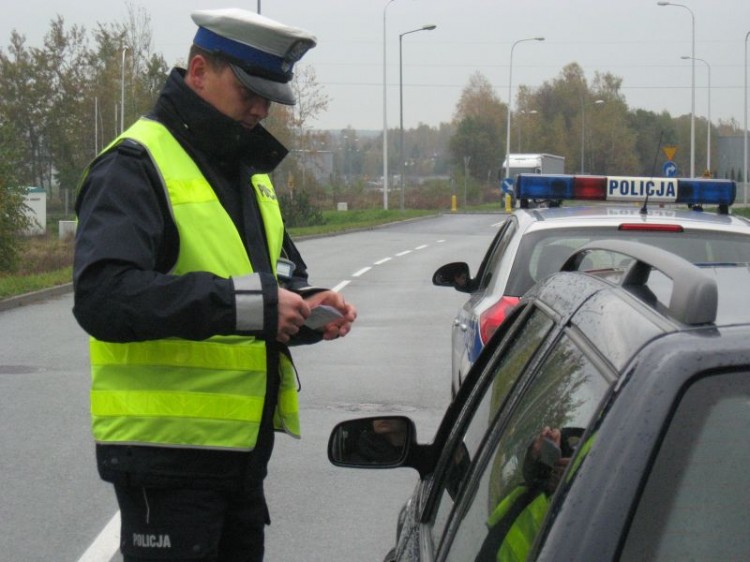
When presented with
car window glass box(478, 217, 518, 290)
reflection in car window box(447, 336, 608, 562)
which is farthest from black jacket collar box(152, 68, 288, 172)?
car window glass box(478, 217, 518, 290)

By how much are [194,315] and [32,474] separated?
15.3 feet

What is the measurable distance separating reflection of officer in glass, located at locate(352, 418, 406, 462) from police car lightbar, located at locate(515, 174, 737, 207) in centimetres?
402

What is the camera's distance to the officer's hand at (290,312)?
9.14 ft

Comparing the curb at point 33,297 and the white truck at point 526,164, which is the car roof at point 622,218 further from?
the white truck at point 526,164

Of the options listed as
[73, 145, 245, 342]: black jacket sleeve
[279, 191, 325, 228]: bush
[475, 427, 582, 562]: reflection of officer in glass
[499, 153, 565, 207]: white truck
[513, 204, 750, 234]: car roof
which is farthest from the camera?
[499, 153, 565, 207]: white truck

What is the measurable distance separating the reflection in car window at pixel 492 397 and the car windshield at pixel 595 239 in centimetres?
273

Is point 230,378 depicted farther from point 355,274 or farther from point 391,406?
point 355,274

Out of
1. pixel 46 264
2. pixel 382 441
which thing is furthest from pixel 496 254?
pixel 46 264

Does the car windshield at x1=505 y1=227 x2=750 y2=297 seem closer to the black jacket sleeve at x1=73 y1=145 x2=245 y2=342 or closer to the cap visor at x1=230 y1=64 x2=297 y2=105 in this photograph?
the cap visor at x1=230 y1=64 x2=297 y2=105

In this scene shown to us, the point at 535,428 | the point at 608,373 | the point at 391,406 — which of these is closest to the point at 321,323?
the point at 535,428

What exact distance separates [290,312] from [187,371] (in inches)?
Result: 10.8

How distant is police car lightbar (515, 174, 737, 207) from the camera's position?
6875mm

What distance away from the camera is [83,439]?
798 cm

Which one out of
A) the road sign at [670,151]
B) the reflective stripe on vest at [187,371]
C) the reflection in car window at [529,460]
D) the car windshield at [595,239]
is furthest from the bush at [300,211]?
the reflection in car window at [529,460]
